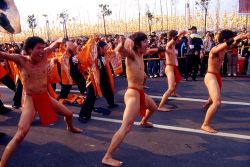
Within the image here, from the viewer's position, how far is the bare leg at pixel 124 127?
4785mm

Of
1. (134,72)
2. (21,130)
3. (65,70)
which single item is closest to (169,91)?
(134,72)

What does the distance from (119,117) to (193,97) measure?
2566 mm

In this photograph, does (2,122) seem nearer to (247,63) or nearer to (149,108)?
(149,108)

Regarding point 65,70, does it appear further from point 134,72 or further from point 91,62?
point 134,72

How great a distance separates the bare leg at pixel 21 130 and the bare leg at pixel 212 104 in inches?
123

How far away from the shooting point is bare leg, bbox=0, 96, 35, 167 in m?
4.57

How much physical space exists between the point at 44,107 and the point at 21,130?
0.59 meters

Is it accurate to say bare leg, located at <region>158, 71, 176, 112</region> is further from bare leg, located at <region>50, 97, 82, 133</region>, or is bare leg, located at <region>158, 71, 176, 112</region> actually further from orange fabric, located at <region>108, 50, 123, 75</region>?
bare leg, located at <region>50, 97, 82, 133</region>

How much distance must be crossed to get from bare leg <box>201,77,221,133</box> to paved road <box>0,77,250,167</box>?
17cm

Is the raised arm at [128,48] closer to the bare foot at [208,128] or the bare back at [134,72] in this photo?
the bare back at [134,72]

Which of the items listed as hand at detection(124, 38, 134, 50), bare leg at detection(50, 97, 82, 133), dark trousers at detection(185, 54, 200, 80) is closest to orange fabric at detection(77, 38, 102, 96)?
bare leg at detection(50, 97, 82, 133)

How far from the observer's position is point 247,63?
12586 millimetres

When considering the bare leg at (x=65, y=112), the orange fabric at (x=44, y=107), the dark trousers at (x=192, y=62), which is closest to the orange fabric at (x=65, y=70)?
the bare leg at (x=65, y=112)

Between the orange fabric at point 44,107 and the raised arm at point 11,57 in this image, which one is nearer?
the raised arm at point 11,57
